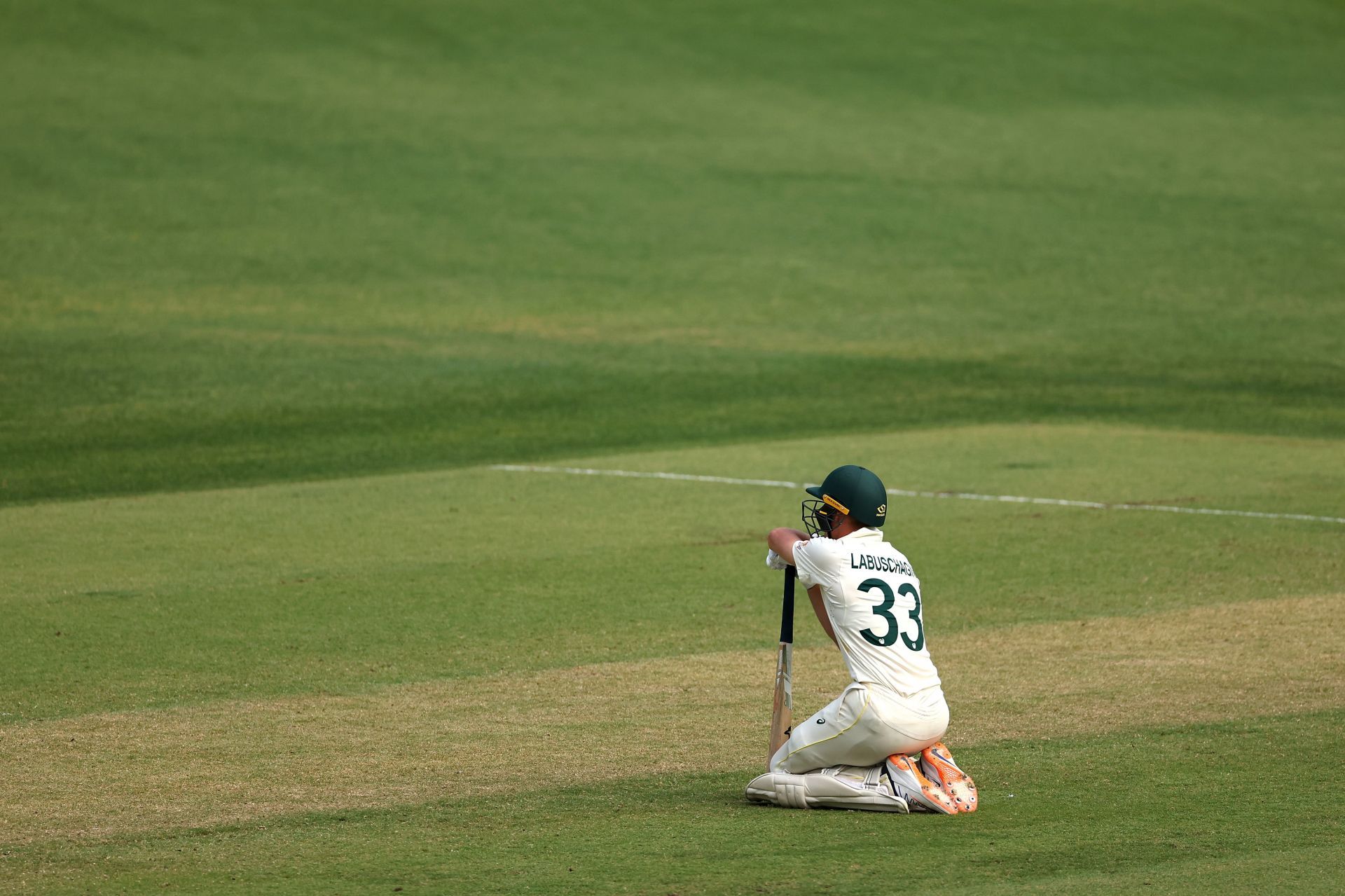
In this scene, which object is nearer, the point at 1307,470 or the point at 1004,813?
the point at 1004,813

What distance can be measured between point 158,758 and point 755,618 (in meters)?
4.15

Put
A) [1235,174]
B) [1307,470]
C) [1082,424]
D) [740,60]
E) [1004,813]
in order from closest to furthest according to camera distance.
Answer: [1004,813], [1307,470], [1082,424], [1235,174], [740,60]

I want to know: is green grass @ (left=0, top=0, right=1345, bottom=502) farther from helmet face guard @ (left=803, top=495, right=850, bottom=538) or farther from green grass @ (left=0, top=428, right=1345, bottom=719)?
helmet face guard @ (left=803, top=495, right=850, bottom=538)

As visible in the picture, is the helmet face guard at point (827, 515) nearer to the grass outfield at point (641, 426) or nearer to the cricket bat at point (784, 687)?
the cricket bat at point (784, 687)

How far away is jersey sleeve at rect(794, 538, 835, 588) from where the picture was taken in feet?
23.1

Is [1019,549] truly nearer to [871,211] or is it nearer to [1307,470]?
[1307,470]

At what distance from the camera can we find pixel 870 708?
6902mm

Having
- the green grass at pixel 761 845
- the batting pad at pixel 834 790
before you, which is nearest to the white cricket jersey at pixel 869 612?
the batting pad at pixel 834 790

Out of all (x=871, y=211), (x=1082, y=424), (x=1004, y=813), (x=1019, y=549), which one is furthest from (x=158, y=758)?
(x=871, y=211)

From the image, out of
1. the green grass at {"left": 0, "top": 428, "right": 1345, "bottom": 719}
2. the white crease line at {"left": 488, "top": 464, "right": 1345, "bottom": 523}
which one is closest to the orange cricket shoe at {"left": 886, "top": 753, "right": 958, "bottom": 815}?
the green grass at {"left": 0, "top": 428, "right": 1345, "bottom": 719}

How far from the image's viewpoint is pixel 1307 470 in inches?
625

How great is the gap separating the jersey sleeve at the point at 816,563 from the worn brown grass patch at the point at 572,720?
3.89 ft

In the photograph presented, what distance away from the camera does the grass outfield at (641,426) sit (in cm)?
705

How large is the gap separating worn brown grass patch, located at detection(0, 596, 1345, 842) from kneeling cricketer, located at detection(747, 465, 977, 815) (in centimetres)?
80
